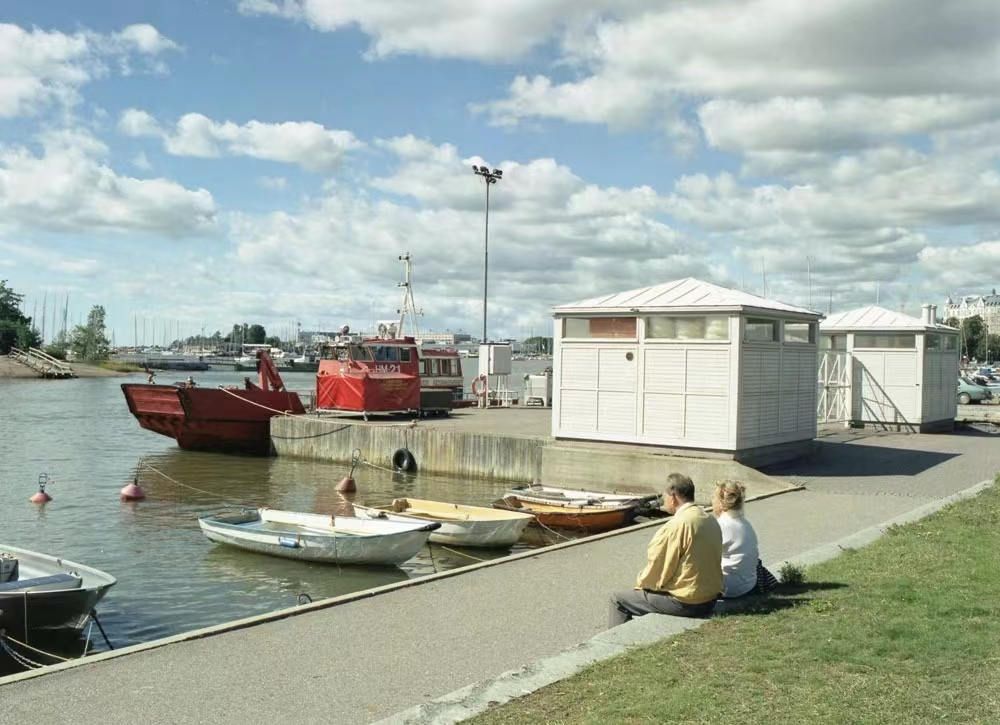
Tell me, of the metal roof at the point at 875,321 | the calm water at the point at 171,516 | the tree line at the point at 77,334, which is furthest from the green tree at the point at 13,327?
the metal roof at the point at 875,321

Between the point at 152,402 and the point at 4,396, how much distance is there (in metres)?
49.8

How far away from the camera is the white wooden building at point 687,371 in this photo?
20000 mm

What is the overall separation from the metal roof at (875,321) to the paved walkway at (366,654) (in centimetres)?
1790

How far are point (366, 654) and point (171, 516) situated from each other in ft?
50.0

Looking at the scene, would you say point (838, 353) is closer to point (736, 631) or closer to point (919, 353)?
point (919, 353)

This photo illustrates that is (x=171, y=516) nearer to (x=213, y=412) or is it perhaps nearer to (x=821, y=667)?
(x=213, y=412)

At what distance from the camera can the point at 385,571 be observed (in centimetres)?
1523

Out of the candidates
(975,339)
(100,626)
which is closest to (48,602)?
(100,626)

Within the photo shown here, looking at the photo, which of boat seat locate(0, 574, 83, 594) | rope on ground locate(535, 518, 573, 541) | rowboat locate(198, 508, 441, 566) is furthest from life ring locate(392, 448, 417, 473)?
boat seat locate(0, 574, 83, 594)

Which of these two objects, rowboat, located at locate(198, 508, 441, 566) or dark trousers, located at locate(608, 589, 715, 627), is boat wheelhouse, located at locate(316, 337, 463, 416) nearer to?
rowboat, located at locate(198, 508, 441, 566)

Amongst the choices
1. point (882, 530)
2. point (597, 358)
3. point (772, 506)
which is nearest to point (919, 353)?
point (597, 358)

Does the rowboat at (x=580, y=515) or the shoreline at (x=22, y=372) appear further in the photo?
the shoreline at (x=22, y=372)

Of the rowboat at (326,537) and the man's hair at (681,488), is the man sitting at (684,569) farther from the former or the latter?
the rowboat at (326,537)

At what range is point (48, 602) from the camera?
1098cm
